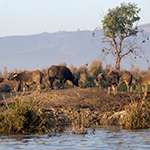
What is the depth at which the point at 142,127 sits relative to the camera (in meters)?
15.2

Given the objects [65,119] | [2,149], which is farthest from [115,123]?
[2,149]

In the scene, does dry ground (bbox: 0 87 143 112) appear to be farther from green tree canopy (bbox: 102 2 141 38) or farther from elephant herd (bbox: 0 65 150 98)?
green tree canopy (bbox: 102 2 141 38)

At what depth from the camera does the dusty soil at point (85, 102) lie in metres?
20.2

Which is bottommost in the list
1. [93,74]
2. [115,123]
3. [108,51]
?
[115,123]

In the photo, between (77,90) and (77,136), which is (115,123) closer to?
(77,136)

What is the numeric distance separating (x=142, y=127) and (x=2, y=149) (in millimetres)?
6789

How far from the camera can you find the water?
35.1ft

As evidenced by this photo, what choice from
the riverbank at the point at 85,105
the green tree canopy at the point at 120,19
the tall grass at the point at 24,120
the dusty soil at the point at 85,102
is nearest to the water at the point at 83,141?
the tall grass at the point at 24,120

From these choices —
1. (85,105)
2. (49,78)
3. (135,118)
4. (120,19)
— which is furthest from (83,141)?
(120,19)

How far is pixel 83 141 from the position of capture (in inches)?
471

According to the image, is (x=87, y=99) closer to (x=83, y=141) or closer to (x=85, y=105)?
(x=85, y=105)

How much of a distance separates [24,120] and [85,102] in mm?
9618

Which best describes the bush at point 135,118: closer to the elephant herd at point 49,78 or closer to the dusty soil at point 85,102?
the dusty soil at point 85,102

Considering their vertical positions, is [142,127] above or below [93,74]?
below
